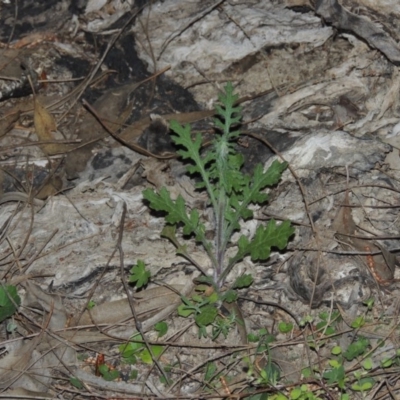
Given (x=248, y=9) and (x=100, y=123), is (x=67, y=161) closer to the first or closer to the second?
(x=100, y=123)

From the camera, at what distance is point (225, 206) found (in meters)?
3.42

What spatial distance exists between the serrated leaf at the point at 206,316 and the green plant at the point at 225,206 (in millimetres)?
129

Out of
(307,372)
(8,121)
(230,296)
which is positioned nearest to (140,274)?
(230,296)

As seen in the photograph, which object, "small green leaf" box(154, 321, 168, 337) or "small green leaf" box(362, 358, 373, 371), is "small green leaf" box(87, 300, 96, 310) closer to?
"small green leaf" box(154, 321, 168, 337)

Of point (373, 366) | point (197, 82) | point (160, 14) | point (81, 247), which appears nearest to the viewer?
point (373, 366)

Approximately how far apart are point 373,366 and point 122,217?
1330 mm

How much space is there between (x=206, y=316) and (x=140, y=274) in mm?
328

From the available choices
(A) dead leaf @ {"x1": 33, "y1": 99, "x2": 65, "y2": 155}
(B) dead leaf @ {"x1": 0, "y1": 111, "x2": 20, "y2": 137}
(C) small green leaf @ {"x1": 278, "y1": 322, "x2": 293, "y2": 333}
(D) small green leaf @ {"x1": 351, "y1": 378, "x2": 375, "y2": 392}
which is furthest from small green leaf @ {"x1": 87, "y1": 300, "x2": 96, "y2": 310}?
(B) dead leaf @ {"x1": 0, "y1": 111, "x2": 20, "y2": 137}

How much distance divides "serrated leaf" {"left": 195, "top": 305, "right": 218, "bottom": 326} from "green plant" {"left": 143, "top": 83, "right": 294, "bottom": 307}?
0.13 m

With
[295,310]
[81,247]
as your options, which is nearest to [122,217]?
[81,247]

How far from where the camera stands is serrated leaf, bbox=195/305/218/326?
3330mm

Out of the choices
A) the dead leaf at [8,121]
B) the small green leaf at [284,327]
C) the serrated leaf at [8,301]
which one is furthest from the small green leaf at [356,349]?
the dead leaf at [8,121]

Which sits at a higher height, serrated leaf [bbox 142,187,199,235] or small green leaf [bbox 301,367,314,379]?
serrated leaf [bbox 142,187,199,235]

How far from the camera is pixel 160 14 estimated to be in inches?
182
